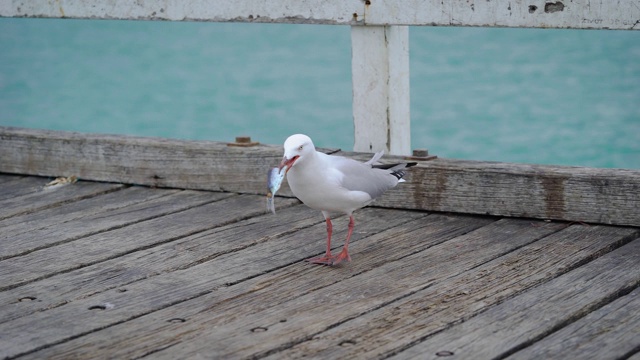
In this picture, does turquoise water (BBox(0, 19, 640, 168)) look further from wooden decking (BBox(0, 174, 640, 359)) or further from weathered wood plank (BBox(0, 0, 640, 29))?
wooden decking (BBox(0, 174, 640, 359))

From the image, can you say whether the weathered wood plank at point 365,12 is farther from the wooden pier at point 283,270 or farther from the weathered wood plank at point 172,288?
the weathered wood plank at point 172,288

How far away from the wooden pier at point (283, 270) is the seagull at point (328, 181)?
13cm

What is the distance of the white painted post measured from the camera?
298cm

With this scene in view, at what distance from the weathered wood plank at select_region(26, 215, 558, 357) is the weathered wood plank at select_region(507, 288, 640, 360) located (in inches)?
15.1

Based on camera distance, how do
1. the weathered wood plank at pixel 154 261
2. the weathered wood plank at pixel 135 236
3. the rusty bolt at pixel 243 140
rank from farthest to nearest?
the rusty bolt at pixel 243 140 < the weathered wood plank at pixel 135 236 < the weathered wood plank at pixel 154 261

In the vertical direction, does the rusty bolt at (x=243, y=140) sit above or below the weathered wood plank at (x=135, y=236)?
above

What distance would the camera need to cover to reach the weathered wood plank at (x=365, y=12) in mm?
2643

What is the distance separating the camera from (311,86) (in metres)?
10.4

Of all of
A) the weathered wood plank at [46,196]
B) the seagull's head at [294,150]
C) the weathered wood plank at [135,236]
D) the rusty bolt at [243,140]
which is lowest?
the weathered wood plank at [135,236]

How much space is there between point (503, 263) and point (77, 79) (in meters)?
9.43

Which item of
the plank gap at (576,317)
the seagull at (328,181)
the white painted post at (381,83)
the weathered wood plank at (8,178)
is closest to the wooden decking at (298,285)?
the plank gap at (576,317)

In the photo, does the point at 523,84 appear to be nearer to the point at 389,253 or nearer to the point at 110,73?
the point at 110,73

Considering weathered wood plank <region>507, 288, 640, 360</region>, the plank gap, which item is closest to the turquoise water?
the plank gap

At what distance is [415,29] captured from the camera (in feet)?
35.9
